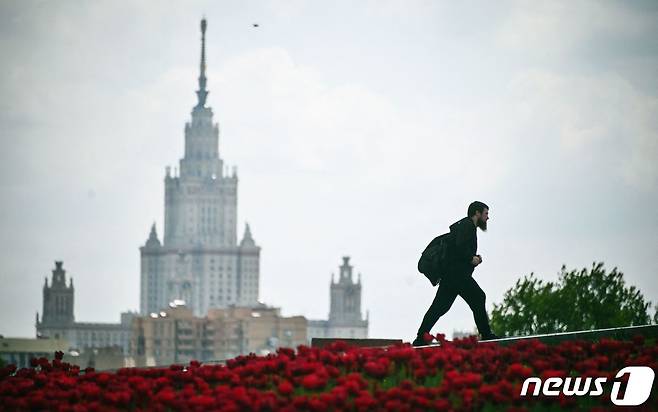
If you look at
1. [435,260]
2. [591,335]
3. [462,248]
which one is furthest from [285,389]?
[435,260]

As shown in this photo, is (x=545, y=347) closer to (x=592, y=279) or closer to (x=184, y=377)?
(x=184, y=377)

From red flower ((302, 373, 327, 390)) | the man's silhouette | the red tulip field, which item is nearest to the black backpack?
the man's silhouette

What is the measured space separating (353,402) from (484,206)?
8.33m

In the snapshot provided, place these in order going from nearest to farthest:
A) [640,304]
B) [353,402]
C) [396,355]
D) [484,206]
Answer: [353,402] → [396,355] → [484,206] → [640,304]

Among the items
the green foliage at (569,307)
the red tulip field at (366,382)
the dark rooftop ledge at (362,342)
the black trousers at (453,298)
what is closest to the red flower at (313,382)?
the red tulip field at (366,382)

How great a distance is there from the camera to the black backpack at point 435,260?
24.9 meters

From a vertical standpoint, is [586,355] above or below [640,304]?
below

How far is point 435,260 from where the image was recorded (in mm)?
24984

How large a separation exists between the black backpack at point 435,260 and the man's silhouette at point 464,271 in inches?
2.9

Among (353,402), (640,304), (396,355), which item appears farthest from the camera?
(640,304)

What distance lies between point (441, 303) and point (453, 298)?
21 cm

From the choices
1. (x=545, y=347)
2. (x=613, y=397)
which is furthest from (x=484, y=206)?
(x=613, y=397)

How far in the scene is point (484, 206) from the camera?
24.8m

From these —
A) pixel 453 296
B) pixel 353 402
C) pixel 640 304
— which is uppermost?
pixel 640 304
